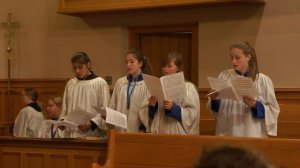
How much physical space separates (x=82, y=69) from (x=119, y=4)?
101 inches

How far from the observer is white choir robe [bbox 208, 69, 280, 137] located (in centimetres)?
436

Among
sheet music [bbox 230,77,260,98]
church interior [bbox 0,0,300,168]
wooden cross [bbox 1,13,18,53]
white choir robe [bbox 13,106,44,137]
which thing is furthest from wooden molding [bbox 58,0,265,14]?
sheet music [bbox 230,77,260,98]

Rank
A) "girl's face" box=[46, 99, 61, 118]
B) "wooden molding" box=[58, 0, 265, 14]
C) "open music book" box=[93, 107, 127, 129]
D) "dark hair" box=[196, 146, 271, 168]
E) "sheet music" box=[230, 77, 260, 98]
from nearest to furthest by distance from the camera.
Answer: "dark hair" box=[196, 146, 271, 168] < "sheet music" box=[230, 77, 260, 98] < "open music book" box=[93, 107, 127, 129] < "girl's face" box=[46, 99, 61, 118] < "wooden molding" box=[58, 0, 265, 14]

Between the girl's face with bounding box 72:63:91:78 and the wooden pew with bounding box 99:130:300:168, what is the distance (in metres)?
1.41

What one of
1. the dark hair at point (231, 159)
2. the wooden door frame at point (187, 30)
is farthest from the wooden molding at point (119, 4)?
the dark hair at point (231, 159)

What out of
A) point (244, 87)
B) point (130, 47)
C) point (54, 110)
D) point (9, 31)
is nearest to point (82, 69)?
point (54, 110)

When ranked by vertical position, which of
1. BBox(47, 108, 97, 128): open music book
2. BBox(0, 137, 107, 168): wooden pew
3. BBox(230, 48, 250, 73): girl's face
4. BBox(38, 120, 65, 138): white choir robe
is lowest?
BBox(0, 137, 107, 168): wooden pew

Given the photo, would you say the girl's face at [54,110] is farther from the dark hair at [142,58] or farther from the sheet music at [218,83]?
the sheet music at [218,83]

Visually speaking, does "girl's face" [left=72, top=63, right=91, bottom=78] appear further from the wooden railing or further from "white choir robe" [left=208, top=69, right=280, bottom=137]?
"white choir robe" [left=208, top=69, right=280, bottom=137]

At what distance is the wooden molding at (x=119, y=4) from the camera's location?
23.9ft

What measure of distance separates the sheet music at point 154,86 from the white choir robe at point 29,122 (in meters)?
3.33

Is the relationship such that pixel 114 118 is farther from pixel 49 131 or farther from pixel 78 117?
pixel 49 131

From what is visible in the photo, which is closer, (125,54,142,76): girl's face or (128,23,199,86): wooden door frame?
(125,54,142,76): girl's face

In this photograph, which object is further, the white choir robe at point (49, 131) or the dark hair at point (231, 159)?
the white choir robe at point (49, 131)
